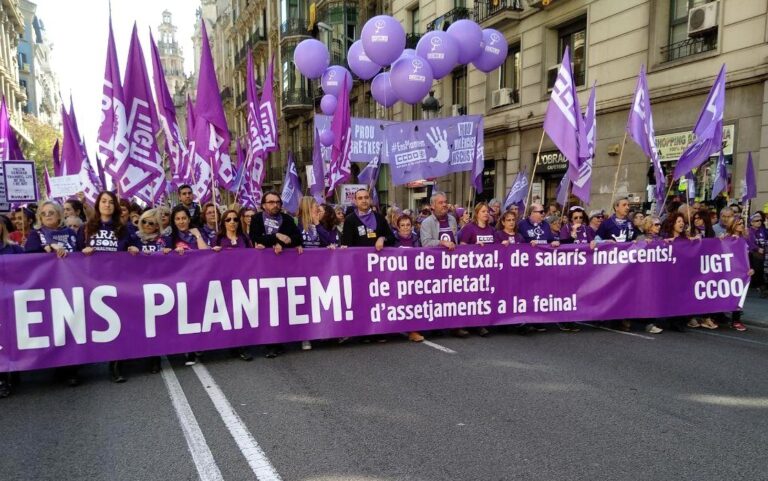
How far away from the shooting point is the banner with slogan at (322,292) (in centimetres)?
486

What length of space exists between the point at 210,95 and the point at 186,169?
486 centimetres

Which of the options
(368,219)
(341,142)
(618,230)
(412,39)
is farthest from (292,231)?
(412,39)

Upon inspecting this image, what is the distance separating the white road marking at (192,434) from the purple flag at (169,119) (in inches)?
172

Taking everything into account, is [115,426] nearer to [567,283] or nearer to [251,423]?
[251,423]

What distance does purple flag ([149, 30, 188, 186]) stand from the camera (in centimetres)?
728

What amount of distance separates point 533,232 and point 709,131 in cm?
311

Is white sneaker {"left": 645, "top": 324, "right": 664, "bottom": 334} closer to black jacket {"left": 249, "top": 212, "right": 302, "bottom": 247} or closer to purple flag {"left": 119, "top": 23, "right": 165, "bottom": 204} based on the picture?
black jacket {"left": 249, "top": 212, "right": 302, "bottom": 247}

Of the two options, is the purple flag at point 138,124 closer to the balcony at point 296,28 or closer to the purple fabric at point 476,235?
the purple fabric at point 476,235

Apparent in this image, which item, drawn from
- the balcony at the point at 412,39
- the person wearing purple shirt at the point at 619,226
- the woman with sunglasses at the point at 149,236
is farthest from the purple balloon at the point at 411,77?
the balcony at the point at 412,39

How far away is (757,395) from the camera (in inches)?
177

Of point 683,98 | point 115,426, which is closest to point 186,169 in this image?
point 115,426

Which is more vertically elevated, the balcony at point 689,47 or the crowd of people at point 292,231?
the balcony at point 689,47

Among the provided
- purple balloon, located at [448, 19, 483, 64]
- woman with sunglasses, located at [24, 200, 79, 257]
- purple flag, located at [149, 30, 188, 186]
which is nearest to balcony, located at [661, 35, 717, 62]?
purple balloon, located at [448, 19, 483, 64]

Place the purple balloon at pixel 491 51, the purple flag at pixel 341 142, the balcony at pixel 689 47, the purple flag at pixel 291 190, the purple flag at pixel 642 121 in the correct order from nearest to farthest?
1. the purple flag at pixel 642 121
2. the purple flag at pixel 341 142
3. the balcony at pixel 689 47
4. the purple flag at pixel 291 190
5. the purple balloon at pixel 491 51
